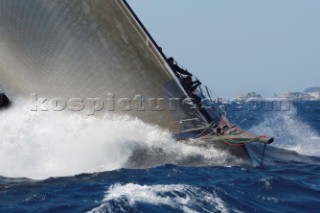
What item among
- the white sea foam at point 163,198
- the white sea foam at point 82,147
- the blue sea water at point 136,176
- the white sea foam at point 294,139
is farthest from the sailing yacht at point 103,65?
the white sea foam at point 294,139

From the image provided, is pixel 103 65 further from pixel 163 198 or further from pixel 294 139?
pixel 294 139

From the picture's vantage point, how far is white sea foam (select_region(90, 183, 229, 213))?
11078 mm

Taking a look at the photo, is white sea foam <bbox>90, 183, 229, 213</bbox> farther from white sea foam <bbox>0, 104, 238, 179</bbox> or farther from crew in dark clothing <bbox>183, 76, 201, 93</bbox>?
crew in dark clothing <bbox>183, 76, 201, 93</bbox>

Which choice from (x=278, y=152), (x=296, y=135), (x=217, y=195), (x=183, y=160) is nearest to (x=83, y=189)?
(x=217, y=195)

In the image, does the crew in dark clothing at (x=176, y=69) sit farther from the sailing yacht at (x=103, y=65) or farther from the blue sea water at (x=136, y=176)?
the blue sea water at (x=136, y=176)

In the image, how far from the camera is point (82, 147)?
1714cm

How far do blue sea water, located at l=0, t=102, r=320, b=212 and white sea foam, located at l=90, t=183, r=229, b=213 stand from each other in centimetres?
2

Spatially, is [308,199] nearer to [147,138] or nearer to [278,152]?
[147,138]

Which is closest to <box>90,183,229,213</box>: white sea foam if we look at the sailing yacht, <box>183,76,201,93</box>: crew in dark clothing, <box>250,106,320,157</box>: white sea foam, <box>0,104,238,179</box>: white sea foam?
<box>0,104,238,179</box>: white sea foam

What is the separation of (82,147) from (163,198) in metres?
5.97

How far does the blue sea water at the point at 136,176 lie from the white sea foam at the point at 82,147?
3 centimetres

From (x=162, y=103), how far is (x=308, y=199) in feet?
23.5

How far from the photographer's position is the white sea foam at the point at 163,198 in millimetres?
11078

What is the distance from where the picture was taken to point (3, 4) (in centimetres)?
1764
